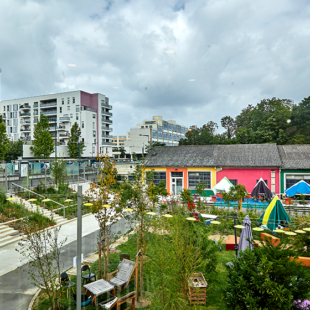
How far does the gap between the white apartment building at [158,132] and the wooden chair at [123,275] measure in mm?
53738

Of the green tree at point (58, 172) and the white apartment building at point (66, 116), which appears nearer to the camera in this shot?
the green tree at point (58, 172)

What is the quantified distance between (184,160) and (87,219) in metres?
12.0

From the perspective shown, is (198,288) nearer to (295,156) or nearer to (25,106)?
(295,156)

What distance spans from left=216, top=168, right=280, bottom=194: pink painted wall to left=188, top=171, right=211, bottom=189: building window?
997mm

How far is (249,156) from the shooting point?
82.4 feet

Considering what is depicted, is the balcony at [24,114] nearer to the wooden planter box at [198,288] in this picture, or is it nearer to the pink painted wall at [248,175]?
the pink painted wall at [248,175]

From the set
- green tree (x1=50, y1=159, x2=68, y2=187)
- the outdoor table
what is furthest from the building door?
the outdoor table

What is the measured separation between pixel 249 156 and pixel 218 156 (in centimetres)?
293

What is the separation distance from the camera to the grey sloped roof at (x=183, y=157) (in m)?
26.1

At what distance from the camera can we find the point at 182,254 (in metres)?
6.54

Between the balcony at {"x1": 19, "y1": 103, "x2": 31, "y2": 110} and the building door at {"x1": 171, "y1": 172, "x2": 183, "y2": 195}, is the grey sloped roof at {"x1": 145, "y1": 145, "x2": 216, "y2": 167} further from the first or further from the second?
the balcony at {"x1": 19, "y1": 103, "x2": 31, "y2": 110}

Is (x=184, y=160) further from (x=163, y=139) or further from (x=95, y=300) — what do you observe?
(x=163, y=139)

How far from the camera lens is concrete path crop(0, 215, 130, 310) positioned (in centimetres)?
801

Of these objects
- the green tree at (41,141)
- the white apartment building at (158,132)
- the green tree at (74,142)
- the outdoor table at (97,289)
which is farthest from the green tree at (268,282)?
the white apartment building at (158,132)
